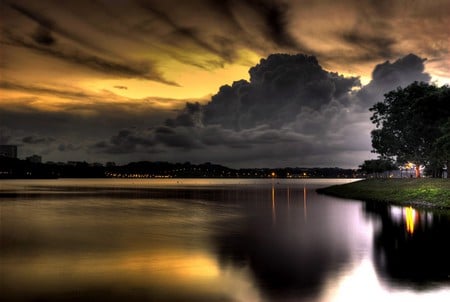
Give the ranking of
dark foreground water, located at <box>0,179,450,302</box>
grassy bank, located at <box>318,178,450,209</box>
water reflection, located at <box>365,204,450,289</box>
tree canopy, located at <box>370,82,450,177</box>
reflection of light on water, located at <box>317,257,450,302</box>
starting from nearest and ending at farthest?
reflection of light on water, located at <box>317,257,450,302</box>
dark foreground water, located at <box>0,179,450,302</box>
water reflection, located at <box>365,204,450,289</box>
grassy bank, located at <box>318,178,450,209</box>
tree canopy, located at <box>370,82,450,177</box>

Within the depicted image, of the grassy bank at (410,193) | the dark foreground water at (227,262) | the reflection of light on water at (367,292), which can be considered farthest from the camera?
the grassy bank at (410,193)

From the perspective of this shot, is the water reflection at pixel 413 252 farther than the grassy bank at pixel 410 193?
No

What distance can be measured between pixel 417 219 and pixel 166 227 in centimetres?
2161

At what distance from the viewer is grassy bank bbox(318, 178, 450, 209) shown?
58241 mm

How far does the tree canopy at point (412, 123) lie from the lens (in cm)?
7525

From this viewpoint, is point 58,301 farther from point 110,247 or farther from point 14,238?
point 14,238

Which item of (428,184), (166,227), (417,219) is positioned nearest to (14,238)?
(166,227)

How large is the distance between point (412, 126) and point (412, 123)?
22.2 inches

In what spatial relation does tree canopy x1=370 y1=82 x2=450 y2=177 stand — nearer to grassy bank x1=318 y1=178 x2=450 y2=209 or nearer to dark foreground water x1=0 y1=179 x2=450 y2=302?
grassy bank x1=318 y1=178 x2=450 y2=209

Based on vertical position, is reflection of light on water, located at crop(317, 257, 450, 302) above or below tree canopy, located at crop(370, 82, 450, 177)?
below

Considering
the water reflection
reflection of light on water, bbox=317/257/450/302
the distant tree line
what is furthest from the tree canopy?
reflection of light on water, bbox=317/257/450/302

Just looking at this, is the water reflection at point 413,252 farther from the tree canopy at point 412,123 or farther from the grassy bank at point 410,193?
the tree canopy at point 412,123

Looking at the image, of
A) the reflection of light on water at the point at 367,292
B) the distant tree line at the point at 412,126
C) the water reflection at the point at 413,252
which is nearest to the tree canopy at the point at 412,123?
the distant tree line at the point at 412,126

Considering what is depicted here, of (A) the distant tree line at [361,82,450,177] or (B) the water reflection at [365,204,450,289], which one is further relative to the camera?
(A) the distant tree line at [361,82,450,177]
